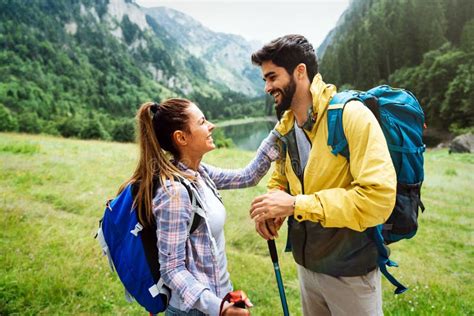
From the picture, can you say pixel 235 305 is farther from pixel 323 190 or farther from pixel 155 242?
pixel 323 190

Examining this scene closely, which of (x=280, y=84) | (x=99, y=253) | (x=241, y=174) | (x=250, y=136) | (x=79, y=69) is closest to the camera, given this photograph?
(x=280, y=84)

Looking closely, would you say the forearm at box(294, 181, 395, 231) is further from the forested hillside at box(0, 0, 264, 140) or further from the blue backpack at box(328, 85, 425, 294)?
the forested hillside at box(0, 0, 264, 140)

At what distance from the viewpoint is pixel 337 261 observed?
8.02 feet

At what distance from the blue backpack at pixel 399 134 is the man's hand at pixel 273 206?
45 cm

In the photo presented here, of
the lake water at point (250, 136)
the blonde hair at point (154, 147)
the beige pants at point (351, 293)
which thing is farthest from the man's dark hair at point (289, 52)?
the lake water at point (250, 136)

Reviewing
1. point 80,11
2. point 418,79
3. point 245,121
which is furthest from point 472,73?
point 80,11

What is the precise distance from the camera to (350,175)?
7.61ft

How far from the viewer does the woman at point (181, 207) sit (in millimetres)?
2107

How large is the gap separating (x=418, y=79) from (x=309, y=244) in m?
50.4

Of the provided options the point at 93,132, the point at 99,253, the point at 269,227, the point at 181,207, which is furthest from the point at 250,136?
the point at 181,207

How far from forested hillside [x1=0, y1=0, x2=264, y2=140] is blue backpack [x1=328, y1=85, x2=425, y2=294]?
60.4 metres

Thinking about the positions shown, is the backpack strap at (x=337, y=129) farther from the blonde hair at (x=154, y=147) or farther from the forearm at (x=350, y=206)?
the blonde hair at (x=154, y=147)

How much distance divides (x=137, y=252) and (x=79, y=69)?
155861 mm

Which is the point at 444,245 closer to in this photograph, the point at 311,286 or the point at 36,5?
the point at 311,286
